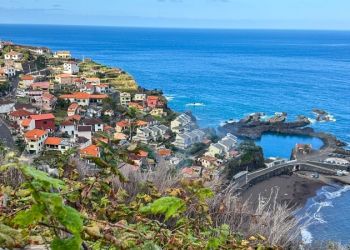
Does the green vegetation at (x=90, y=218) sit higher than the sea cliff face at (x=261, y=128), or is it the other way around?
the green vegetation at (x=90, y=218)

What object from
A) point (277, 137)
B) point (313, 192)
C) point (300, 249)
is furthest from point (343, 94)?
point (300, 249)

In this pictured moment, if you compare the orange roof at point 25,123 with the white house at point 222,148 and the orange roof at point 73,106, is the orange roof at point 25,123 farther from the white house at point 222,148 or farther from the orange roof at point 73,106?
the white house at point 222,148

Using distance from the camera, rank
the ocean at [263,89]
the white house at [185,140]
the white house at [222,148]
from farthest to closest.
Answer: the white house at [185,140] < the white house at [222,148] < the ocean at [263,89]

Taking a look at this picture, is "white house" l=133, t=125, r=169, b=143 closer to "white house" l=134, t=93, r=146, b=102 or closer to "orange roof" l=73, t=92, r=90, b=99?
"orange roof" l=73, t=92, r=90, b=99

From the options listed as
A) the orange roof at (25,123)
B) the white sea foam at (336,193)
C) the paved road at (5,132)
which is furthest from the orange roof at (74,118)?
the white sea foam at (336,193)

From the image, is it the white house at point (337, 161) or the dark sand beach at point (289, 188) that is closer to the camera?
the dark sand beach at point (289, 188)

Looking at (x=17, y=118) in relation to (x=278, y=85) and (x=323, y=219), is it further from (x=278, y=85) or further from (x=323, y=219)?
(x=278, y=85)

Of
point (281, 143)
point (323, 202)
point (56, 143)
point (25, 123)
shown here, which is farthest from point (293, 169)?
point (25, 123)

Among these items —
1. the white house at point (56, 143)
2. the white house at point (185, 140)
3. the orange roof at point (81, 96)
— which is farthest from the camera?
the orange roof at point (81, 96)
